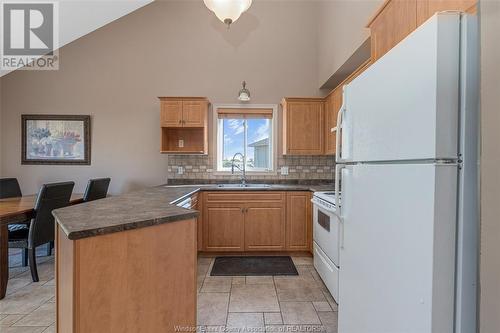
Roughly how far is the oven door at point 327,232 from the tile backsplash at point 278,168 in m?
1.18

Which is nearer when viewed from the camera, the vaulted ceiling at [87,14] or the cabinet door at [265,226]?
the cabinet door at [265,226]

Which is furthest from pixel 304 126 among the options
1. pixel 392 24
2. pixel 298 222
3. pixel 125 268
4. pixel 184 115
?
pixel 125 268

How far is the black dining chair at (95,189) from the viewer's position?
3.06m

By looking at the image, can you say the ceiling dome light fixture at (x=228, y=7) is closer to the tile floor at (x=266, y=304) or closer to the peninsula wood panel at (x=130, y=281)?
the peninsula wood panel at (x=130, y=281)

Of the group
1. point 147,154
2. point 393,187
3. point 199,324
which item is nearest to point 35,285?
point 199,324

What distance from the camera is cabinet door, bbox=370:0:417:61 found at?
1412mm

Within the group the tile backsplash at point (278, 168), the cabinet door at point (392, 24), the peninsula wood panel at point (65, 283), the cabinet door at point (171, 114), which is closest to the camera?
the peninsula wood panel at point (65, 283)

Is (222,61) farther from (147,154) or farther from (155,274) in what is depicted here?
(155,274)

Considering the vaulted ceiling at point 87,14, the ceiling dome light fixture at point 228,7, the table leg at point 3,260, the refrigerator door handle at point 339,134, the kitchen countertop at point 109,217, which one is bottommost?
the table leg at point 3,260

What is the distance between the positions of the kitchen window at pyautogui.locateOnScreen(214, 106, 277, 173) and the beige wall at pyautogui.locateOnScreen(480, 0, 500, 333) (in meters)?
3.10

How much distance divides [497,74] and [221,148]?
337cm

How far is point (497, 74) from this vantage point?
0.77 m
